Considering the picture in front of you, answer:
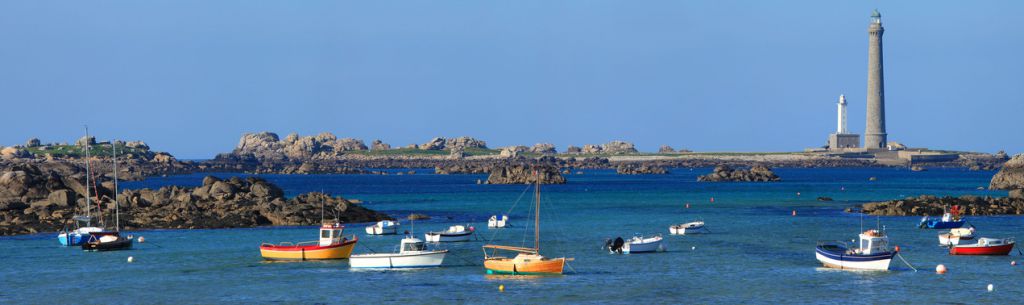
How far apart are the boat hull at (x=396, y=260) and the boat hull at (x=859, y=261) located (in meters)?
21.0

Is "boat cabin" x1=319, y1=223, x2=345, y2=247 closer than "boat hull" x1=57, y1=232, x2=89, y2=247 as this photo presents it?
Yes

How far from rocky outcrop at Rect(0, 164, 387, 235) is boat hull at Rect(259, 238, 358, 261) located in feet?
72.9

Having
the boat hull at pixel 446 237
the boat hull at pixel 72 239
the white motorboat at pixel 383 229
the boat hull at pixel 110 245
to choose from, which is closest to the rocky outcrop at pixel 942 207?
the boat hull at pixel 446 237

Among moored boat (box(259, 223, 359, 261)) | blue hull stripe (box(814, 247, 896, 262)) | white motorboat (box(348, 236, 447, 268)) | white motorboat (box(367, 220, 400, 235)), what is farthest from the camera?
white motorboat (box(367, 220, 400, 235))

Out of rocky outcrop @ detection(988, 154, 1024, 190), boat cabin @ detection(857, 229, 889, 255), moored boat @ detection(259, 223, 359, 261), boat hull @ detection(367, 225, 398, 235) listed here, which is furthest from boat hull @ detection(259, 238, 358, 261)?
rocky outcrop @ detection(988, 154, 1024, 190)

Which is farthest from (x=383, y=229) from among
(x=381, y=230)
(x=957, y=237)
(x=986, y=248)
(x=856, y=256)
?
(x=986, y=248)

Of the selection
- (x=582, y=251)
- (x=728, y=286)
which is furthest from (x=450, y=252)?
(x=728, y=286)

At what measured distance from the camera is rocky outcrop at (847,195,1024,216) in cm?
11138

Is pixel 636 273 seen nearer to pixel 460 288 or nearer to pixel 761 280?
pixel 761 280

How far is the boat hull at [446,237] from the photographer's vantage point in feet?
277

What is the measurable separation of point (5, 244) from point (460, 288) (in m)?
39.3

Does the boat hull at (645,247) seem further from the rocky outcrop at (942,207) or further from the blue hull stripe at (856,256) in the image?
the rocky outcrop at (942,207)

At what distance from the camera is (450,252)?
77812mm

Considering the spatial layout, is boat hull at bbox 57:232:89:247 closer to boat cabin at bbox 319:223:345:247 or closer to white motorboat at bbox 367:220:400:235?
boat cabin at bbox 319:223:345:247
